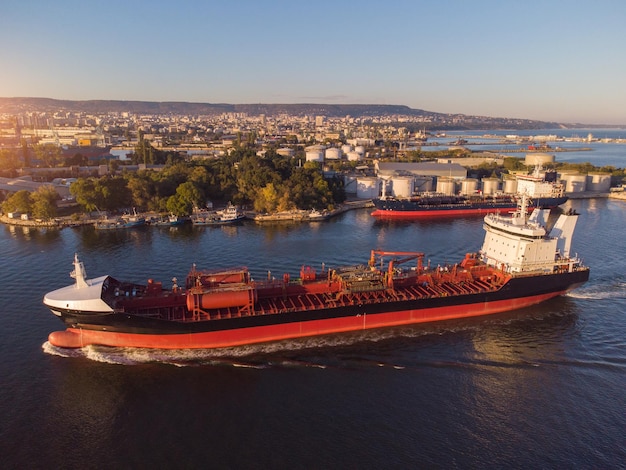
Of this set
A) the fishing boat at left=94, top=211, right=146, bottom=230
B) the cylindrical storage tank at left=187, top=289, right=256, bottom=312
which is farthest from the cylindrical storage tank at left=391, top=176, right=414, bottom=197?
the cylindrical storage tank at left=187, top=289, right=256, bottom=312

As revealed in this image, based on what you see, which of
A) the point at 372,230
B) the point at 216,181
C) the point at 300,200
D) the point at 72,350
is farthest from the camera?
the point at 216,181

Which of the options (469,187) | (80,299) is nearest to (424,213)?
(469,187)

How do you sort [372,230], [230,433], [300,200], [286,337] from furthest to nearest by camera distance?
[300,200] → [372,230] → [286,337] → [230,433]

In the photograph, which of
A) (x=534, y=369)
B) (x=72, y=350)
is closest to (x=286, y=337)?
(x=72, y=350)

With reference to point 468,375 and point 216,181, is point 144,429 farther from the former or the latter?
point 216,181

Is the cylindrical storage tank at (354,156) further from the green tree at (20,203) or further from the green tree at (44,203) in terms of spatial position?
the green tree at (20,203)

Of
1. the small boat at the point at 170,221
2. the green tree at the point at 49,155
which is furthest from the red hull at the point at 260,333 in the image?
the green tree at the point at 49,155
